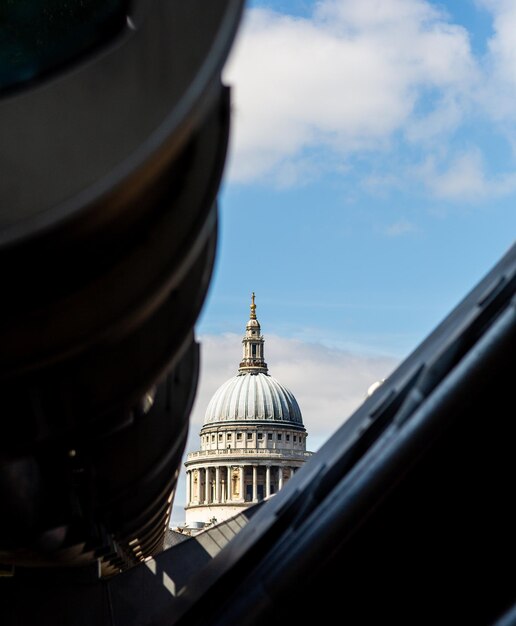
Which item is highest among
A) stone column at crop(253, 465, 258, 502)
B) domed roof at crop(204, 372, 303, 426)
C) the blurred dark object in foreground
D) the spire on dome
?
the spire on dome

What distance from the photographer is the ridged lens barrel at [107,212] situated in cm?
566

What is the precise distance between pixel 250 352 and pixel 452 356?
179292 mm

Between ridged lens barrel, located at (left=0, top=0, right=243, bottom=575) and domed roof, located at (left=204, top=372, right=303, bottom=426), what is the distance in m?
159

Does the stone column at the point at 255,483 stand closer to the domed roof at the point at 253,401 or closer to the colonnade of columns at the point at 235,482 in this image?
the colonnade of columns at the point at 235,482

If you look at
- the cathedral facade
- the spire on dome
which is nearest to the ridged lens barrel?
the cathedral facade

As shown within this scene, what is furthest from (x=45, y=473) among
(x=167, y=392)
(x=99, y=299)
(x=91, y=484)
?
Answer: (x=99, y=299)

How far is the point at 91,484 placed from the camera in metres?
13.9

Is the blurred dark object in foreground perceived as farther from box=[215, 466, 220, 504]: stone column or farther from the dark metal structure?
box=[215, 466, 220, 504]: stone column

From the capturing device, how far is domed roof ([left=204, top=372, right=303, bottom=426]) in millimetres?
168875

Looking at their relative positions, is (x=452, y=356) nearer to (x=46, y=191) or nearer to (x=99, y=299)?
(x=99, y=299)

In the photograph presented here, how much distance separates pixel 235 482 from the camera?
537 feet

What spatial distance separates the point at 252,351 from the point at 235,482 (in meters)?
27.3

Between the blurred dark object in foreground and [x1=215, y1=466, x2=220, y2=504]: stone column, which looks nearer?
the blurred dark object in foreground

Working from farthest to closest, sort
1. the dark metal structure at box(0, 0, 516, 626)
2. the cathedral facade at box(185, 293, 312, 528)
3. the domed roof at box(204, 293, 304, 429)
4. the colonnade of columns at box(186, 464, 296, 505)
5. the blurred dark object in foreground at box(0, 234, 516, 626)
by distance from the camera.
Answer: the domed roof at box(204, 293, 304, 429), the colonnade of columns at box(186, 464, 296, 505), the cathedral facade at box(185, 293, 312, 528), the blurred dark object in foreground at box(0, 234, 516, 626), the dark metal structure at box(0, 0, 516, 626)
